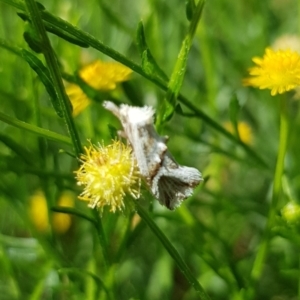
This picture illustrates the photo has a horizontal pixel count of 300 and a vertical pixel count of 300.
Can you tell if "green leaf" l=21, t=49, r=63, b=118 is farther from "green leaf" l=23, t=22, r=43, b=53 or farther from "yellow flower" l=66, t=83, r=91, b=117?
"yellow flower" l=66, t=83, r=91, b=117

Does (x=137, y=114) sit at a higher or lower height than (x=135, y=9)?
lower

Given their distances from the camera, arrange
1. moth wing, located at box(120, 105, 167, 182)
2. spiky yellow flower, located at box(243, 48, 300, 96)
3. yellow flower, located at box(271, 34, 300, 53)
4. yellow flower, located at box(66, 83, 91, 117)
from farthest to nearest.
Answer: yellow flower, located at box(271, 34, 300, 53) < yellow flower, located at box(66, 83, 91, 117) < spiky yellow flower, located at box(243, 48, 300, 96) < moth wing, located at box(120, 105, 167, 182)

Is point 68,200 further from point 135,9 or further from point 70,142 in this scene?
point 135,9

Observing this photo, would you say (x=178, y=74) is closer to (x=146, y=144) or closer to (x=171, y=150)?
(x=146, y=144)

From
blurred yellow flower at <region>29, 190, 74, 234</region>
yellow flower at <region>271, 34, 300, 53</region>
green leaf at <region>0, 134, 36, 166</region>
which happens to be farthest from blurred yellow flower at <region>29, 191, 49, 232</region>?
yellow flower at <region>271, 34, 300, 53</region>

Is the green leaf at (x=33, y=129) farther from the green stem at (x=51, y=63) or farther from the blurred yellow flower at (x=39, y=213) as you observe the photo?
the blurred yellow flower at (x=39, y=213)

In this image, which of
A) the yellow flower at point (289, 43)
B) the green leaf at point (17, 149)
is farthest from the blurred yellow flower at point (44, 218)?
the yellow flower at point (289, 43)

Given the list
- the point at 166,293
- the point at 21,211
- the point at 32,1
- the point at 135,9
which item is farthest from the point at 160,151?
the point at 135,9
